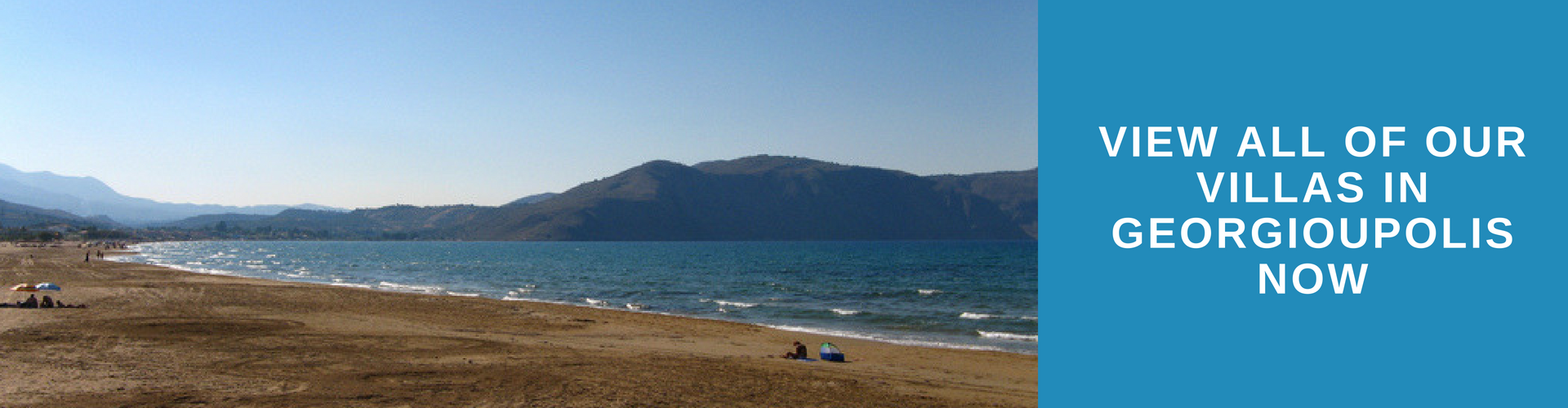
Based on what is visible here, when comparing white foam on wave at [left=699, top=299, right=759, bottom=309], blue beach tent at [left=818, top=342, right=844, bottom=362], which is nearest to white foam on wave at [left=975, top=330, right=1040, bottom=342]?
blue beach tent at [left=818, top=342, right=844, bottom=362]

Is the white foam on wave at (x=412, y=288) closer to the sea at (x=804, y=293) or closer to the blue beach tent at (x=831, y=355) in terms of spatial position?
the sea at (x=804, y=293)

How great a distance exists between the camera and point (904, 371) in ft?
61.9

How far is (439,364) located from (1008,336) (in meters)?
18.1

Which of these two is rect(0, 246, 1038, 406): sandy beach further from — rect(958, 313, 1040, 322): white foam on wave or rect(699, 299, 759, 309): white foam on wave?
rect(699, 299, 759, 309): white foam on wave

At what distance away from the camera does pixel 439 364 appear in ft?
54.2

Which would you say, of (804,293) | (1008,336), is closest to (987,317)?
(1008,336)

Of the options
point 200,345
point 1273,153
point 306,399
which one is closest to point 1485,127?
point 1273,153

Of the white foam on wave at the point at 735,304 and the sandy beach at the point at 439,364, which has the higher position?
the sandy beach at the point at 439,364

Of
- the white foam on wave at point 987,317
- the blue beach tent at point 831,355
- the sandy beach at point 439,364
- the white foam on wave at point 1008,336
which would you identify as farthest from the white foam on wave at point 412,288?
the blue beach tent at point 831,355

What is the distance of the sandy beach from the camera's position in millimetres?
13234

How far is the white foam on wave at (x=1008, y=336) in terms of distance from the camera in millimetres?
27859

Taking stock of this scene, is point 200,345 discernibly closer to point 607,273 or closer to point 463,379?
point 463,379

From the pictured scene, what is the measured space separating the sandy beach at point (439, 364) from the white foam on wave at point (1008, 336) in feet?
15.2

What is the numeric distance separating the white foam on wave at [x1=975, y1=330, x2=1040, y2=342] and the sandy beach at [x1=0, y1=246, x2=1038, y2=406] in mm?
4638
